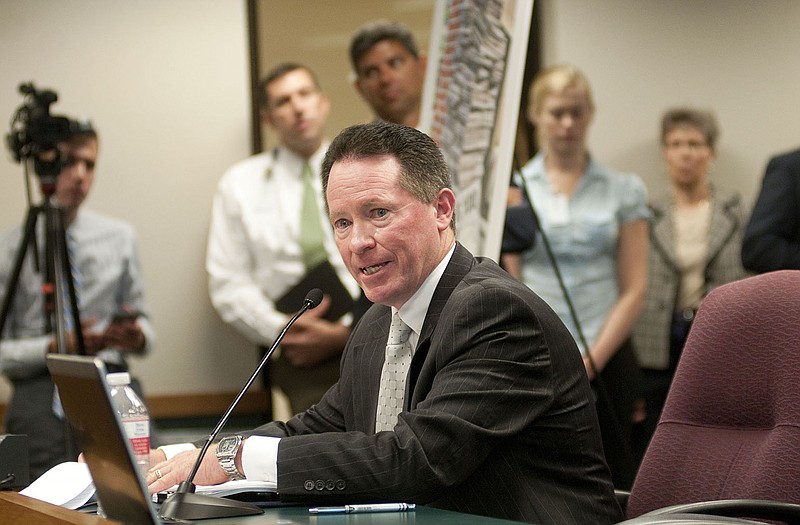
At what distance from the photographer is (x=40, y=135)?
3.23 m

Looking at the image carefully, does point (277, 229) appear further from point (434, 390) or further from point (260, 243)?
point (434, 390)

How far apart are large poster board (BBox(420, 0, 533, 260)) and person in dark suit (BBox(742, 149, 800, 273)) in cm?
88

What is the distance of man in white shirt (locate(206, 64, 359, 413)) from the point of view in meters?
3.85

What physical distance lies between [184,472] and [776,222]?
1950mm

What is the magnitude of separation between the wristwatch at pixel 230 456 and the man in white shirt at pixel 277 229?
6.94ft

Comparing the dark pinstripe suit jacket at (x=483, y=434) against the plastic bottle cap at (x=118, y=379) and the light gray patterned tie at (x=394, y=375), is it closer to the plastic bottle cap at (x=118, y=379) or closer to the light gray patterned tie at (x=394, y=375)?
the light gray patterned tie at (x=394, y=375)

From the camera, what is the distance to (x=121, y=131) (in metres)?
4.48

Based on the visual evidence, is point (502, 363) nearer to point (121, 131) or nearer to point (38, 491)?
point (38, 491)

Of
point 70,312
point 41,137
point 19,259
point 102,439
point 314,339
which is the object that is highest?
point 41,137

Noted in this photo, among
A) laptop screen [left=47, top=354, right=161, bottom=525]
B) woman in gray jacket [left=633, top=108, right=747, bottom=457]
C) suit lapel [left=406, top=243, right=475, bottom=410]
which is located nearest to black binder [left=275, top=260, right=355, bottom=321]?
woman in gray jacket [left=633, top=108, right=747, bottom=457]

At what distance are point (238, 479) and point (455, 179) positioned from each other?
1.31 m

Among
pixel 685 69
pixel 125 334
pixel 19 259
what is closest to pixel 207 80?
pixel 125 334

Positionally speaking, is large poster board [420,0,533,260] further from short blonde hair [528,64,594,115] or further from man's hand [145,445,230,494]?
man's hand [145,445,230,494]

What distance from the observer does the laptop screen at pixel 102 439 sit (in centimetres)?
118
